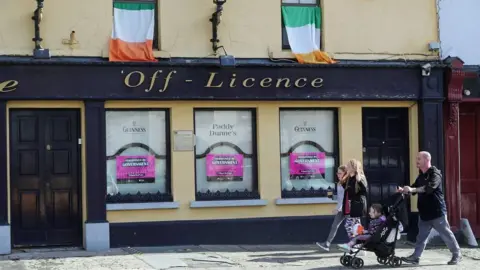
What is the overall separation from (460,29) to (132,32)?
627 centimetres

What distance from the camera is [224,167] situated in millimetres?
13852

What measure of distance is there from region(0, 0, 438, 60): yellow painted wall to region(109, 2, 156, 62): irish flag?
0.15 m

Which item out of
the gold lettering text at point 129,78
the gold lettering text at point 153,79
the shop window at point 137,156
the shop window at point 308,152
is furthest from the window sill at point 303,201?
the gold lettering text at point 129,78

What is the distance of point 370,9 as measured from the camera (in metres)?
14.4

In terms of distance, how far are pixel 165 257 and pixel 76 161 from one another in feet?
7.67

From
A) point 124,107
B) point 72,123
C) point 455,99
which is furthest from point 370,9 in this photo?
point 72,123

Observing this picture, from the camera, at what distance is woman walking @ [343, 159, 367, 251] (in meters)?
12.1

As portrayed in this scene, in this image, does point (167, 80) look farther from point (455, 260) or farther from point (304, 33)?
point (455, 260)

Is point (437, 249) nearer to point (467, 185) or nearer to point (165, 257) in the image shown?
point (467, 185)

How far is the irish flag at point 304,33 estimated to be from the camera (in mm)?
13930

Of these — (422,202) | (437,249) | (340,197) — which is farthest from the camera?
(437,249)

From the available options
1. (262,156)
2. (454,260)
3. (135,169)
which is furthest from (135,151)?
(454,260)

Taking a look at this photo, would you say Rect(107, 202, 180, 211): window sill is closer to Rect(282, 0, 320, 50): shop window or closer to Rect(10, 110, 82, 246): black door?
Rect(10, 110, 82, 246): black door

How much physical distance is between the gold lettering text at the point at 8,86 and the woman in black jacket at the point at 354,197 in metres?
5.58
